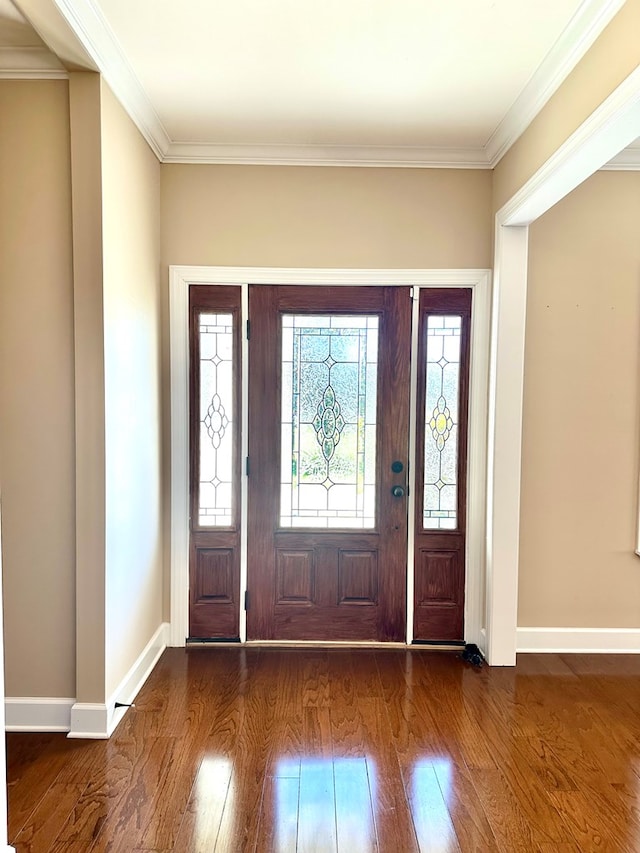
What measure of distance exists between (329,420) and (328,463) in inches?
9.9

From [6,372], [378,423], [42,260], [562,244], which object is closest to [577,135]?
[562,244]

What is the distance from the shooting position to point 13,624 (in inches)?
96.0

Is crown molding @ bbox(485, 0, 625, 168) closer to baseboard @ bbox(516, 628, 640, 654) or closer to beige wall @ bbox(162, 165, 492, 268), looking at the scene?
beige wall @ bbox(162, 165, 492, 268)

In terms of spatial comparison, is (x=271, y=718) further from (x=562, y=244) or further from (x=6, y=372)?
(x=562, y=244)

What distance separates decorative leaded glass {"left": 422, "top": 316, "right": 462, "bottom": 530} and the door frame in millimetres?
86

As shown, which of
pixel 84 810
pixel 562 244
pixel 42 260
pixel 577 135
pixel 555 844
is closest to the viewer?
pixel 555 844

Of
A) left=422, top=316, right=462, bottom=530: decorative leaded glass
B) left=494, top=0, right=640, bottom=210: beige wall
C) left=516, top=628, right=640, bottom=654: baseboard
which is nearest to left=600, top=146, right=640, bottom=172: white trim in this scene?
left=494, top=0, right=640, bottom=210: beige wall

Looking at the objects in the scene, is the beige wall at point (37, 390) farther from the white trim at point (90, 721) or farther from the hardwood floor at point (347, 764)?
A: the hardwood floor at point (347, 764)

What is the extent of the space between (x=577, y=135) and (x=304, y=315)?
1.63 metres

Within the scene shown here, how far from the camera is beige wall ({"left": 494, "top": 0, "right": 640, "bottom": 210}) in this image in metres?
1.83

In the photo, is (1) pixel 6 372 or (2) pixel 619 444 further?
(2) pixel 619 444

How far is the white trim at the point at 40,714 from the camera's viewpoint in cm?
245

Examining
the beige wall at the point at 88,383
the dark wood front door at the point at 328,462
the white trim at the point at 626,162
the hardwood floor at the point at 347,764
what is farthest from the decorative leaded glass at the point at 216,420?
the white trim at the point at 626,162

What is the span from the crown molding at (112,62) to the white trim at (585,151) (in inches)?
70.9
